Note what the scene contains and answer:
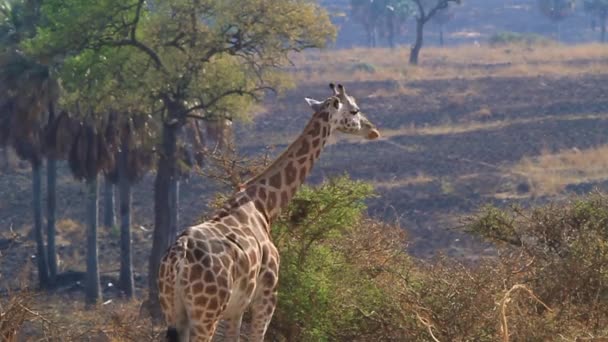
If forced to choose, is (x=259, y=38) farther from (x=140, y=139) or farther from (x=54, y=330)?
(x=54, y=330)

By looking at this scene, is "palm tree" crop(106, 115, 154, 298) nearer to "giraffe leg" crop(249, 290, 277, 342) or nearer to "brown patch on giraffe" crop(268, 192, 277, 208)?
"brown patch on giraffe" crop(268, 192, 277, 208)

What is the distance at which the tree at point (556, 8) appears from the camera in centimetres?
9475

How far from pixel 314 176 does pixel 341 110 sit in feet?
99.0

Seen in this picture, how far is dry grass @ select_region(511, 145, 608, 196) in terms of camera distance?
39.7 meters

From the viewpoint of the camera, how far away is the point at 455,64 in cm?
6431

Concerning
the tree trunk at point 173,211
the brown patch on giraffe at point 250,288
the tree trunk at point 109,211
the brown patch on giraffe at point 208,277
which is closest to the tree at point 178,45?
the tree trunk at point 173,211

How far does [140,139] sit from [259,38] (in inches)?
189

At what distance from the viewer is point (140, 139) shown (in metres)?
34.3

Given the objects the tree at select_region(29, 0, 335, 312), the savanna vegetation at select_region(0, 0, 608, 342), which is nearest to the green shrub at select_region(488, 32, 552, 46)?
the savanna vegetation at select_region(0, 0, 608, 342)

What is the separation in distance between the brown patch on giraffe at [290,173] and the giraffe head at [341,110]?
642mm

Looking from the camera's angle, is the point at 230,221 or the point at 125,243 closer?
the point at 230,221

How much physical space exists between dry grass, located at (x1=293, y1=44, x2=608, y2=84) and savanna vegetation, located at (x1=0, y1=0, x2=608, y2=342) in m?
0.28

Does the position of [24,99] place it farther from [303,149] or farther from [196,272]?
[196,272]

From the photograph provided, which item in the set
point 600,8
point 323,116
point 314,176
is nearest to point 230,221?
point 323,116
